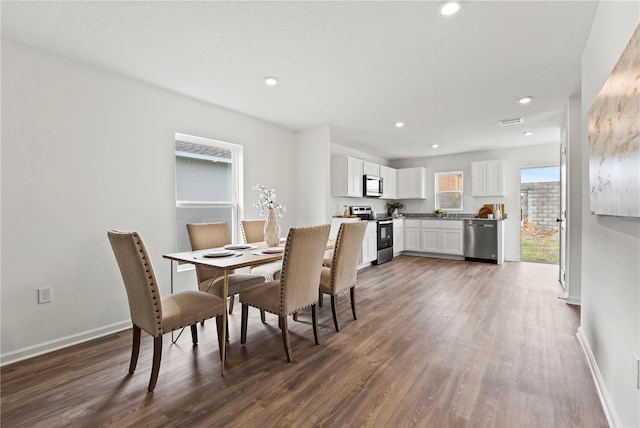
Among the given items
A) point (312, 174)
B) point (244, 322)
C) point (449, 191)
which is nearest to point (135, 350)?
point (244, 322)

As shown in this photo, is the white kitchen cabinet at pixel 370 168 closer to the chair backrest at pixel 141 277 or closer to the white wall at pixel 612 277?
the white wall at pixel 612 277

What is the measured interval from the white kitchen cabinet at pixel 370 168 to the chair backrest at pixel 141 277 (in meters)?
4.76

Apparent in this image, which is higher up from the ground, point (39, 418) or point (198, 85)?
point (198, 85)

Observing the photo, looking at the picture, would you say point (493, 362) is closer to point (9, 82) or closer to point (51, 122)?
point (51, 122)

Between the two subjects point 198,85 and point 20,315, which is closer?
point 20,315

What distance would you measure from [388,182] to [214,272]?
16.4 ft

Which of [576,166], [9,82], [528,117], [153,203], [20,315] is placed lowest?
[20,315]

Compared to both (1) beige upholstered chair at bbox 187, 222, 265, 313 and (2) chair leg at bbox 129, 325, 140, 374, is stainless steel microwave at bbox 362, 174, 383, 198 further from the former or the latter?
(2) chair leg at bbox 129, 325, 140, 374

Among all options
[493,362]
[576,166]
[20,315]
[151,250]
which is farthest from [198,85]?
[576,166]

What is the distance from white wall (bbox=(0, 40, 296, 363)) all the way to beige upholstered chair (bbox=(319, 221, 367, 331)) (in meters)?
1.82

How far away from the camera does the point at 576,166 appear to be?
3340 millimetres

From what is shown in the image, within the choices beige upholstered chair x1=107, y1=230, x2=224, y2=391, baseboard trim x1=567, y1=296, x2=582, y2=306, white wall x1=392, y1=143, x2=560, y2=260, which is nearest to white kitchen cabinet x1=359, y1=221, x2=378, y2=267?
white wall x1=392, y1=143, x2=560, y2=260

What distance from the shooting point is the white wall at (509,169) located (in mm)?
6016

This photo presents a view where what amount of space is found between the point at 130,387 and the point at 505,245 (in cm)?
682
